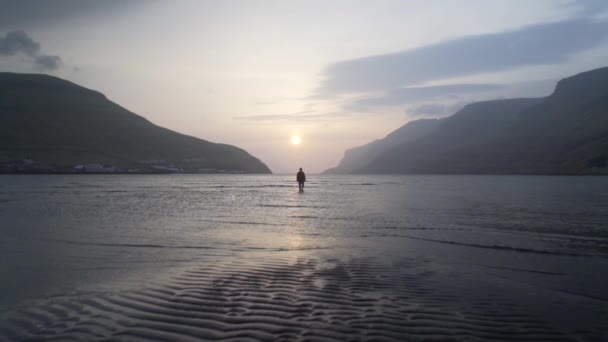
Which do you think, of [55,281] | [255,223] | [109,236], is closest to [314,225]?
[255,223]

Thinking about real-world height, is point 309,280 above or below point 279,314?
below

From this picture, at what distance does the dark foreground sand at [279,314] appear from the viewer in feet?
20.8

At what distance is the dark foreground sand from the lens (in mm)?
6348

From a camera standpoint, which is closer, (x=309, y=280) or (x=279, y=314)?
(x=279, y=314)

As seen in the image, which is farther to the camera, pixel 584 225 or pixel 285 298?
pixel 584 225

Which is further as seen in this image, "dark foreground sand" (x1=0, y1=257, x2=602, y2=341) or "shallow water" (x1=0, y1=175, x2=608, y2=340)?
"shallow water" (x1=0, y1=175, x2=608, y2=340)

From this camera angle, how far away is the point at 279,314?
7258 millimetres

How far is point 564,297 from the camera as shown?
880 centimetres

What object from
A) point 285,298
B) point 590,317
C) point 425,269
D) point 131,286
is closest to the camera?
point 590,317

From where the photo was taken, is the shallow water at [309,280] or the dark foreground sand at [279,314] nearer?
the dark foreground sand at [279,314]

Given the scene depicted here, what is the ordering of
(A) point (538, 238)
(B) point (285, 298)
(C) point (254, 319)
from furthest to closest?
1. (A) point (538, 238)
2. (B) point (285, 298)
3. (C) point (254, 319)

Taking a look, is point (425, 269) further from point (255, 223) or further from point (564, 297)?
point (255, 223)

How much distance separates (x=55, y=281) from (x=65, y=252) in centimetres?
430

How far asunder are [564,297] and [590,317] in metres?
1.36
